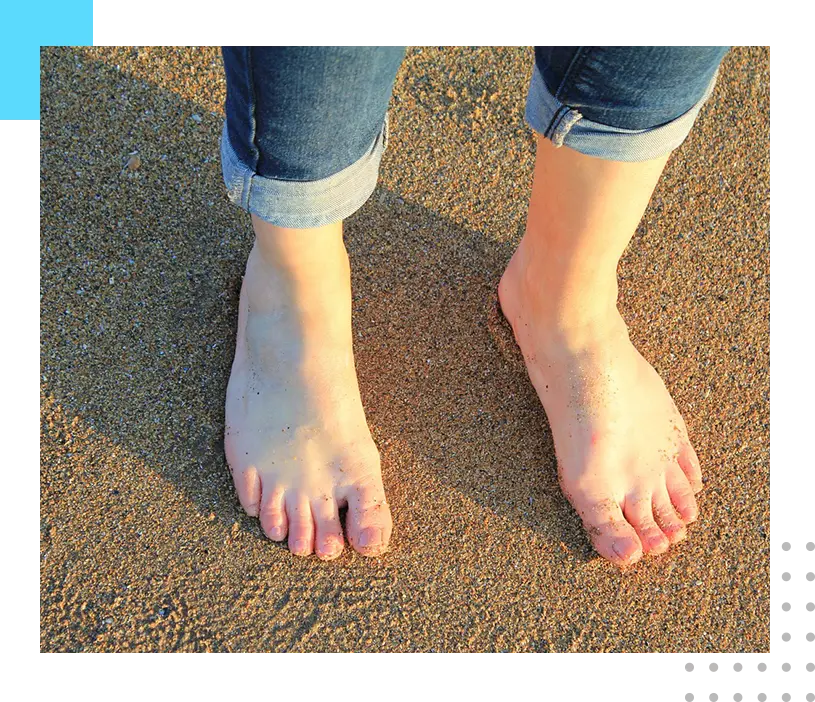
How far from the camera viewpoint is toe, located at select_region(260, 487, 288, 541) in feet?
4.24

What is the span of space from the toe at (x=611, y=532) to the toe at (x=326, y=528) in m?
0.45

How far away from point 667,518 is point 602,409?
0.24 meters

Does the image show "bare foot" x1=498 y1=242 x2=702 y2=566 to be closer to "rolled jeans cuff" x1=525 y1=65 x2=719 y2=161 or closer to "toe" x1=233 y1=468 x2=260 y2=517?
"rolled jeans cuff" x1=525 y1=65 x2=719 y2=161

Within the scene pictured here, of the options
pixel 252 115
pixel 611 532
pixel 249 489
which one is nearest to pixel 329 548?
pixel 249 489

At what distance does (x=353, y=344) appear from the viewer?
4.73 feet

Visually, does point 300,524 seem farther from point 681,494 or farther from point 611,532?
point 681,494

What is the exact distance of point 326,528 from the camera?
4.25 feet

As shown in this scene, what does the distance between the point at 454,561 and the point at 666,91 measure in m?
0.86

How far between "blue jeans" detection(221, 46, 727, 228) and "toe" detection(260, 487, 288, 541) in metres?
0.58

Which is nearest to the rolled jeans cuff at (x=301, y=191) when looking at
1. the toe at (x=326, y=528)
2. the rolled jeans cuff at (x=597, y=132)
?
the rolled jeans cuff at (x=597, y=132)

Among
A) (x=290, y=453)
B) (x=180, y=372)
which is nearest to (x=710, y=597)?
(x=290, y=453)

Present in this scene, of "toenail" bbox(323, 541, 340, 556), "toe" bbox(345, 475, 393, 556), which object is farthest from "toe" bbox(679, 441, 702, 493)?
"toenail" bbox(323, 541, 340, 556)

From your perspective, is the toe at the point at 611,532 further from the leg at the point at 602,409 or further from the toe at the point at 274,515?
the toe at the point at 274,515
